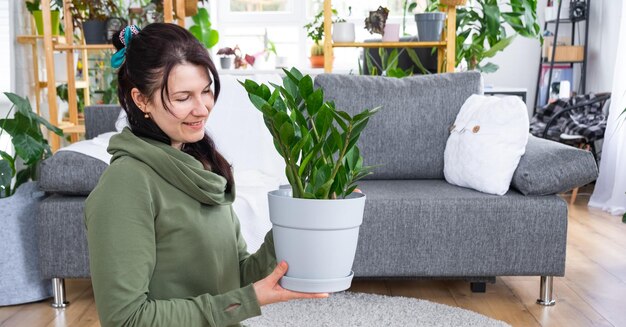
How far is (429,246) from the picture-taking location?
259cm

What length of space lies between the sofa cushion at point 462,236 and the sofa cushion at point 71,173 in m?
0.97

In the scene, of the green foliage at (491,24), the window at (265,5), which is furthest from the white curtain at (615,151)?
the window at (265,5)

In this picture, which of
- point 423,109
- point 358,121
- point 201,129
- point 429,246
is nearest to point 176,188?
point 201,129

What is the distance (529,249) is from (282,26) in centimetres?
445

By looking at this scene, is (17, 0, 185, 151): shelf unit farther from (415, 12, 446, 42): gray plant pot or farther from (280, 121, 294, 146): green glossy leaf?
(280, 121, 294, 146): green glossy leaf

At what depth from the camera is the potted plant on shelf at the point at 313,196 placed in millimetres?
993

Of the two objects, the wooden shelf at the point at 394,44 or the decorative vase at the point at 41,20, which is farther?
the decorative vase at the point at 41,20

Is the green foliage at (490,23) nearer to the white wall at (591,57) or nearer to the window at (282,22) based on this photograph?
the white wall at (591,57)

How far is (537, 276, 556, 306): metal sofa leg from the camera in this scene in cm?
266

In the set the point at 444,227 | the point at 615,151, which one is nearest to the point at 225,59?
the point at 615,151

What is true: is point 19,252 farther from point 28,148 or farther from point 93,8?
point 93,8

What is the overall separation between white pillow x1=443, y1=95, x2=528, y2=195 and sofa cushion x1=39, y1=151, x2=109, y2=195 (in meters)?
1.34

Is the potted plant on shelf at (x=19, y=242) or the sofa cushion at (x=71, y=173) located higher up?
the sofa cushion at (x=71, y=173)

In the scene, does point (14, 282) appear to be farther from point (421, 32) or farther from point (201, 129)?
point (421, 32)
